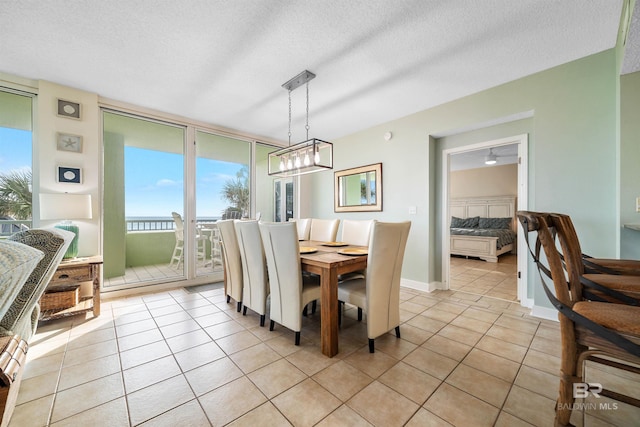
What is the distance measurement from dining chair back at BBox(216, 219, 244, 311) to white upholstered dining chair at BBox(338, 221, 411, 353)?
1212mm

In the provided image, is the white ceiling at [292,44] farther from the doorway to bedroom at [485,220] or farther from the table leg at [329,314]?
the table leg at [329,314]

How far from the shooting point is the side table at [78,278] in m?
2.37

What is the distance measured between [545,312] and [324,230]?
2.56m

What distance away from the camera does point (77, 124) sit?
288 cm

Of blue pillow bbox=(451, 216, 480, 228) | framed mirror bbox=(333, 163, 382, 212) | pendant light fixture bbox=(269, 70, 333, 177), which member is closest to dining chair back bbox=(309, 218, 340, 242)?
pendant light fixture bbox=(269, 70, 333, 177)

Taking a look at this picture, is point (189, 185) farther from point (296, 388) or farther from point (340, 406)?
point (340, 406)

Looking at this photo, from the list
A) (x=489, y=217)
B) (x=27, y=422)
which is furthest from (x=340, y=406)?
(x=489, y=217)

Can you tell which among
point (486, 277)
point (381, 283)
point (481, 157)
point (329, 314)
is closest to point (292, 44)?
point (381, 283)

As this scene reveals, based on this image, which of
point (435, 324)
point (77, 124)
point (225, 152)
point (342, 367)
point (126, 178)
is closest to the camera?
point (342, 367)

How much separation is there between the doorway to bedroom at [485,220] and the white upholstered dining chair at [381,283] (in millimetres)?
1760

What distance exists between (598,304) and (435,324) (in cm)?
141

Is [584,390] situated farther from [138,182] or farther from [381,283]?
[138,182]

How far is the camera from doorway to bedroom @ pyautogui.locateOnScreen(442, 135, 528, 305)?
10.3 ft

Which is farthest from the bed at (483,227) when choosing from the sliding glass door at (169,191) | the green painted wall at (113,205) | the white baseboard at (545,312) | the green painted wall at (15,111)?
the green painted wall at (15,111)
